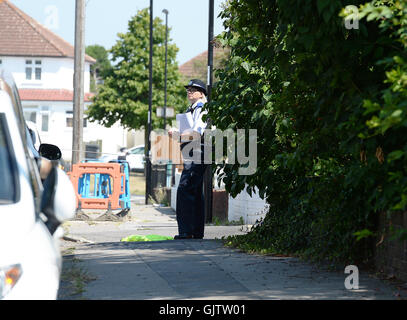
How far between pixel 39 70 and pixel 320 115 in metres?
69.4

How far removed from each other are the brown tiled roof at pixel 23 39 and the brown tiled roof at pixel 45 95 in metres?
3.36

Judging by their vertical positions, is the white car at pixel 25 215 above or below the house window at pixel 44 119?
below

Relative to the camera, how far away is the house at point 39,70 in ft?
240

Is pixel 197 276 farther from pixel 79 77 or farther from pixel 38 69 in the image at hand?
pixel 38 69

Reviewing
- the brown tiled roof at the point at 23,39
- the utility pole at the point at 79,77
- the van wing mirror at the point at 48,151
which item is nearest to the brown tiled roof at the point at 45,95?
the brown tiled roof at the point at 23,39

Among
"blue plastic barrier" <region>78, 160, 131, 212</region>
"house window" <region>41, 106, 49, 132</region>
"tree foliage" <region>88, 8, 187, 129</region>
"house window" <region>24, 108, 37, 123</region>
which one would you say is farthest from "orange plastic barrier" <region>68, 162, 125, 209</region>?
"house window" <region>41, 106, 49, 132</region>

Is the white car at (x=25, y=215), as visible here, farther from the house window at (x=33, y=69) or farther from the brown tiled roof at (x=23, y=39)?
the house window at (x=33, y=69)

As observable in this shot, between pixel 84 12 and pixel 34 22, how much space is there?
193 ft

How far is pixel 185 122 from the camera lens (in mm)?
10797

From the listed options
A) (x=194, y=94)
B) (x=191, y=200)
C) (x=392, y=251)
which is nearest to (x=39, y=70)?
(x=194, y=94)

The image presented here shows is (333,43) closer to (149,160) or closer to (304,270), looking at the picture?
(304,270)

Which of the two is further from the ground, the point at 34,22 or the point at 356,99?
the point at 34,22
